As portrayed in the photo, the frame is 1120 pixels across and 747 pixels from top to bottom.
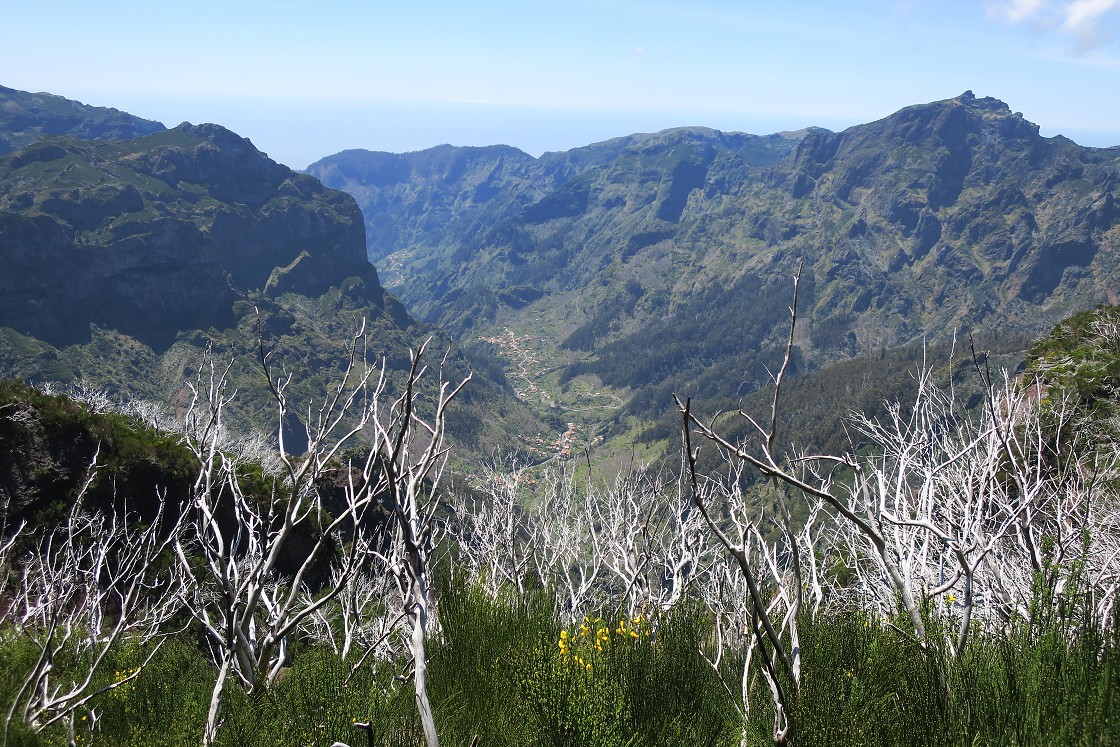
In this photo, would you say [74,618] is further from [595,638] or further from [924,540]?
[924,540]

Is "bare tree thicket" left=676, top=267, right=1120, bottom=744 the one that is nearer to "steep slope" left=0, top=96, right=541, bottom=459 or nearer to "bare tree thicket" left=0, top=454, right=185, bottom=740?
"bare tree thicket" left=0, top=454, right=185, bottom=740

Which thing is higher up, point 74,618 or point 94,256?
point 74,618

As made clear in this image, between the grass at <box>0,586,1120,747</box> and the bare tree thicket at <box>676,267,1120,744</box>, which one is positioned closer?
the grass at <box>0,586,1120,747</box>

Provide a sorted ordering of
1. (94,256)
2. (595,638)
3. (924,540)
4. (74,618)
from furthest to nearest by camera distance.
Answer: (94,256), (74,618), (924,540), (595,638)

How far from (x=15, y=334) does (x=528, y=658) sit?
169 m

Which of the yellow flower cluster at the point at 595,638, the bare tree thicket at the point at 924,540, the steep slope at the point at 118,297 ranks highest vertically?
the bare tree thicket at the point at 924,540

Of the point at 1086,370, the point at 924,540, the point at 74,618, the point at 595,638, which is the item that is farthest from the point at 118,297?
the point at 924,540

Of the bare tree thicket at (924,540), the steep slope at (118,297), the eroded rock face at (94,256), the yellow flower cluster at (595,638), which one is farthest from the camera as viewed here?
the eroded rock face at (94,256)

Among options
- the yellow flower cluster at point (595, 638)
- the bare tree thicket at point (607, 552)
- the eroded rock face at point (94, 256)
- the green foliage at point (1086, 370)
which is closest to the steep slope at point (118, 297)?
the eroded rock face at point (94, 256)

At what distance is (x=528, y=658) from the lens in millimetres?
3721

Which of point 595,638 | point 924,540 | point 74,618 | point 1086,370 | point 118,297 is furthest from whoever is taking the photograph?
point 118,297

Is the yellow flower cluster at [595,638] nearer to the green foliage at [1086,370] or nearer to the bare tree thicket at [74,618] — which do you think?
the bare tree thicket at [74,618]

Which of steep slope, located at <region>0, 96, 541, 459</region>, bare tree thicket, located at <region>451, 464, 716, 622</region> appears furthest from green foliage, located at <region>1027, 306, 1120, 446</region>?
steep slope, located at <region>0, 96, 541, 459</region>

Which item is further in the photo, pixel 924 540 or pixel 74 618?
pixel 74 618
